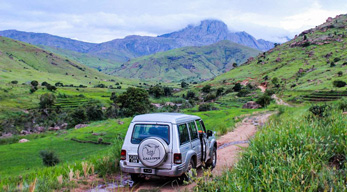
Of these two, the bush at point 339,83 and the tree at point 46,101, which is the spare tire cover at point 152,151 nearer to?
the bush at point 339,83

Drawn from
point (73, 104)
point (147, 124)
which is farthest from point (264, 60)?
point (147, 124)

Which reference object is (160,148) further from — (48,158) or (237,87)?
(237,87)

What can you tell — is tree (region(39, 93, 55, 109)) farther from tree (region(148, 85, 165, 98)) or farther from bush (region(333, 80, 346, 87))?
bush (region(333, 80, 346, 87))

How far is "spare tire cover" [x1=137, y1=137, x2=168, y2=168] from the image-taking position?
797 centimetres

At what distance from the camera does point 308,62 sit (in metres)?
116

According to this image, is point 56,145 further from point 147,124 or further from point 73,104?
point 73,104

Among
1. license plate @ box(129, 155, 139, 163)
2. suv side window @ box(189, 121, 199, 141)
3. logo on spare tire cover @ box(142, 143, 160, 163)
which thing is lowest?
license plate @ box(129, 155, 139, 163)

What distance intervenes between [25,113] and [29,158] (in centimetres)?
5037

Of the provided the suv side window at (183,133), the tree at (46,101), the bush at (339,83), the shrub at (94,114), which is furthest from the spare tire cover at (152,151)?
the tree at (46,101)

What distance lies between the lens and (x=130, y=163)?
8641mm

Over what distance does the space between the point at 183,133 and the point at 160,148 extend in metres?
1.35

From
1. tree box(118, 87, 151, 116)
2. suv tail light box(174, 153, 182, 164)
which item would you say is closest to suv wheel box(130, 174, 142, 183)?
suv tail light box(174, 153, 182, 164)

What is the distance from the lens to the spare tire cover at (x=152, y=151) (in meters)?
7.97

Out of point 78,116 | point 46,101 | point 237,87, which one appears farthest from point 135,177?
point 237,87
